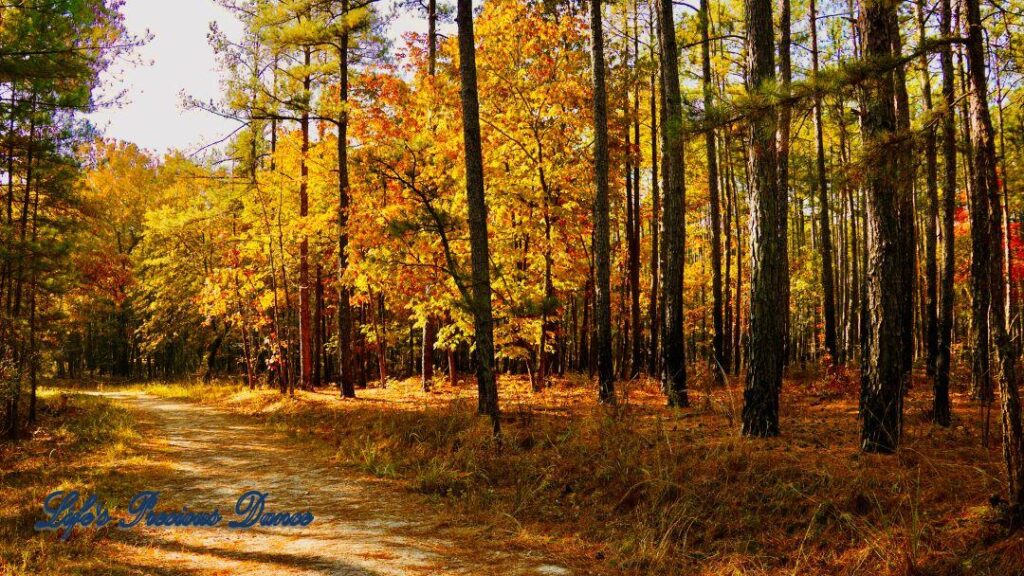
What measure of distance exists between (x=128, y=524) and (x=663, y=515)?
5.34 meters

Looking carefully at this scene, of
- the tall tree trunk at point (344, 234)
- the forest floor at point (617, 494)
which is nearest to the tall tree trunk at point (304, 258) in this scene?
the tall tree trunk at point (344, 234)

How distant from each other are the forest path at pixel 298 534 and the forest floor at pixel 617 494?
0.10ft

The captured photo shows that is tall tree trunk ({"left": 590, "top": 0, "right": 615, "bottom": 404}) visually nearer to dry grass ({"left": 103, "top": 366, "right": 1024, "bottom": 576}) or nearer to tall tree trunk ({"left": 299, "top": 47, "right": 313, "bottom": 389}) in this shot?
dry grass ({"left": 103, "top": 366, "right": 1024, "bottom": 576})

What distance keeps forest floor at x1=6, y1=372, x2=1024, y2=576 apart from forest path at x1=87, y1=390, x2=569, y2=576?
31 mm

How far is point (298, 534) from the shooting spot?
5441 mm

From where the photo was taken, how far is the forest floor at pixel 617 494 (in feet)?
14.7

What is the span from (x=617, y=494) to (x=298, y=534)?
3268 millimetres

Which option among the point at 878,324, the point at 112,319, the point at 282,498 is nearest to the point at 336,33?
the point at 282,498

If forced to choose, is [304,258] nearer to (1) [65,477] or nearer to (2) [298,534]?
(1) [65,477]

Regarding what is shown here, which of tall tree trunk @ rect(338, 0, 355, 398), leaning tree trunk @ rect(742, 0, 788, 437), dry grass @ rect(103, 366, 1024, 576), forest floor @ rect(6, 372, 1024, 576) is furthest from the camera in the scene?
tall tree trunk @ rect(338, 0, 355, 398)

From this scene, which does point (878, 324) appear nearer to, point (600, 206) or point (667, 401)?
point (667, 401)

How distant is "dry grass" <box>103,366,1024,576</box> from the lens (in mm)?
4336

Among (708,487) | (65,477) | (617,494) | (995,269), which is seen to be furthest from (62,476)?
(995,269)

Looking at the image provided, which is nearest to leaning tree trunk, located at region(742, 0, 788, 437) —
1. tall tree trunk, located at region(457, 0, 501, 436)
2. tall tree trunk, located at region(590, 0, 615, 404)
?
tall tree trunk, located at region(590, 0, 615, 404)
